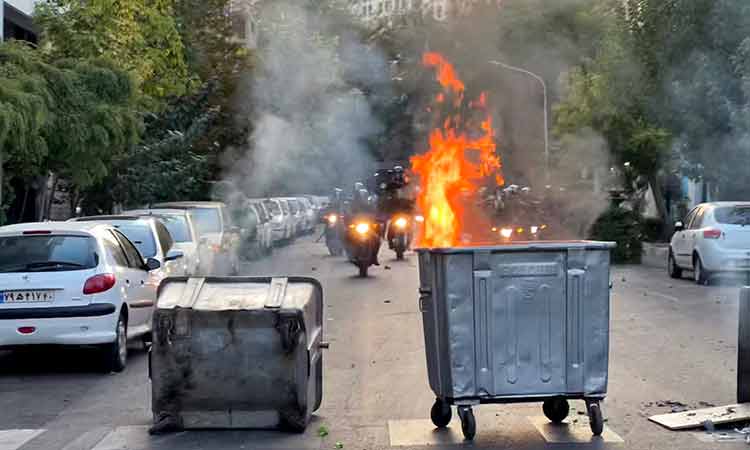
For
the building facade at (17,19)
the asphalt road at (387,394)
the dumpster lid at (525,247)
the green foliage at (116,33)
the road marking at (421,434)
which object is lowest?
the asphalt road at (387,394)

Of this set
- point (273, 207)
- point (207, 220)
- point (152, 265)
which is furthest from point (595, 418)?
point (273, 207)

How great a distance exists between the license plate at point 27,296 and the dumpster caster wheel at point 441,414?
4.51 metres

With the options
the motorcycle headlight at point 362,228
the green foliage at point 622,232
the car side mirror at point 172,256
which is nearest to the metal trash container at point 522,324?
the car side mirror at point 172,256

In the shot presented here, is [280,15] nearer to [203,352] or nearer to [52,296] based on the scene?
[52,296]

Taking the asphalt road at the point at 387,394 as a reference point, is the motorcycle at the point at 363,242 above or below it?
above

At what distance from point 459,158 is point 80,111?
823 centimetres

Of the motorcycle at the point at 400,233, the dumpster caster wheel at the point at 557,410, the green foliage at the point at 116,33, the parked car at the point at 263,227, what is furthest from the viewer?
the parked car at the point at 263,227

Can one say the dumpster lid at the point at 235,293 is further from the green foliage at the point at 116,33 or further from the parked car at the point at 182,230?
the green foliage at the point at 116,33

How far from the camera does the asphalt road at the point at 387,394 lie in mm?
8641

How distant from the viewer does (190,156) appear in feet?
93.8

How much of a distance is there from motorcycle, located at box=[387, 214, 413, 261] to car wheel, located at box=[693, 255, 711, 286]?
293 inches

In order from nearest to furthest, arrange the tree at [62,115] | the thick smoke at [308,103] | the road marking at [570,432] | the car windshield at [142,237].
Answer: the road marking at [570,432], the car windshield at [142,237], the tree at [62,115], the thick smoke at [308,103]

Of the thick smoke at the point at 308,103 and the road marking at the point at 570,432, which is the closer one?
the road marking at the point at 570,432

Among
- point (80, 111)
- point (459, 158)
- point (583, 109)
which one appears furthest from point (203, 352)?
point (583, 109)
